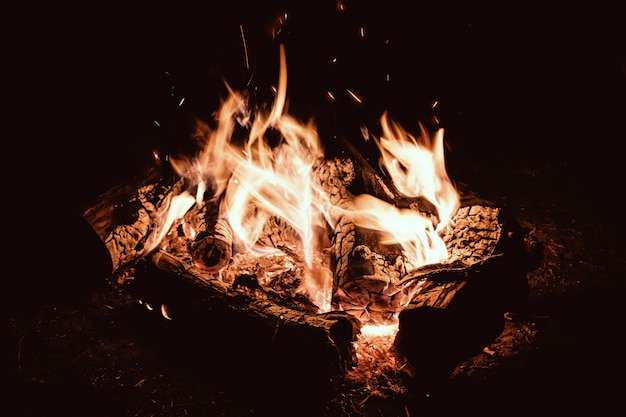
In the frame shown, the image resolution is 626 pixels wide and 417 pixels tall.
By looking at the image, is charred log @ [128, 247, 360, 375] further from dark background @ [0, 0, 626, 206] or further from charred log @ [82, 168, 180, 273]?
dark background @ [0, 0, 626, 206]

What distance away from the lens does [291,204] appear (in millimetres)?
3365

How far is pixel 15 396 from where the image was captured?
7.18ft

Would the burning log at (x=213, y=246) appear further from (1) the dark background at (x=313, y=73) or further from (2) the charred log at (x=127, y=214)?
(1) the dark background at (x=313, y=73)

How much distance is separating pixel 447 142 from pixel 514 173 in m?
0.80

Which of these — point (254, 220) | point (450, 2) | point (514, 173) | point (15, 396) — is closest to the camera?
point (15, 396)

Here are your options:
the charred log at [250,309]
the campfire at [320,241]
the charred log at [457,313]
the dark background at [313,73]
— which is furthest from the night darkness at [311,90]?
the charred log at [457,313]

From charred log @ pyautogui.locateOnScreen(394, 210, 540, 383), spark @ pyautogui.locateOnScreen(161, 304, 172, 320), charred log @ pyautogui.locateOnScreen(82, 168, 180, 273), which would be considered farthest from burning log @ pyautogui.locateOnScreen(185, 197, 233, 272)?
charred log @ pyautogui.locateOnScreen(394, 210, 540, 383)

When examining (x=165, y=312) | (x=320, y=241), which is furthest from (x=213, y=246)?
(x=320, y=241)

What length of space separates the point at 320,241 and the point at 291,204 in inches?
14.1

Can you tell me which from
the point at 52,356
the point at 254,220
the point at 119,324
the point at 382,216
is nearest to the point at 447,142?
the point at 382,216

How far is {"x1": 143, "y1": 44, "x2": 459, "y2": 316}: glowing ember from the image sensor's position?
2.96m

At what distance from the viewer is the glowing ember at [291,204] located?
2961mm

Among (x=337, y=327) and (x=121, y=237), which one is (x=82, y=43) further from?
(x=337, y=327)

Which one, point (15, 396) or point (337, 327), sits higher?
point (337, 327)
